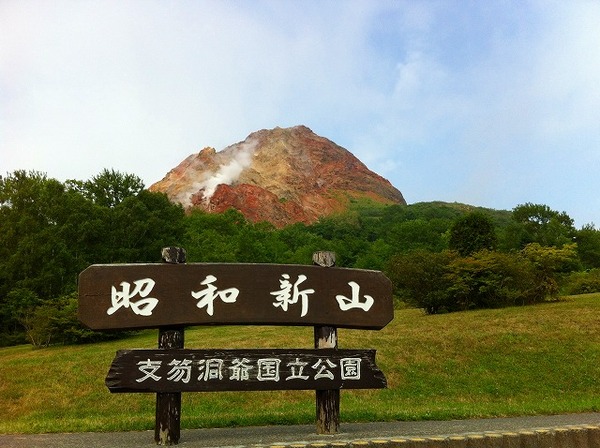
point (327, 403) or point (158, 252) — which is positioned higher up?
point (158, 252)

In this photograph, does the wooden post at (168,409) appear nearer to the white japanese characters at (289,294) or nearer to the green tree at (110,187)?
the white japanese characters at (289,294)

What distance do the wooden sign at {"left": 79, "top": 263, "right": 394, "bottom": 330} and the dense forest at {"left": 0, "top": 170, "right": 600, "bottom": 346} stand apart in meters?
21.1

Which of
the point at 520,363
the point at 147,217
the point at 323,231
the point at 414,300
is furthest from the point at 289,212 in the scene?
the point at 520,363

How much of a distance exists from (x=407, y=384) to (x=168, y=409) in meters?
8.99

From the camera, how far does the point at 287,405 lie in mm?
12141

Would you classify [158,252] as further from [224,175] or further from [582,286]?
[224,175]

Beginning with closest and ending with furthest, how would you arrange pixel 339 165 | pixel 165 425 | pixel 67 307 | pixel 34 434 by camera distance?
pixel 165 425 → pixel 34 434 → pixel 67 307 → pixel 339 165

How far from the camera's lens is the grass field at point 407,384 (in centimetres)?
Result: 954

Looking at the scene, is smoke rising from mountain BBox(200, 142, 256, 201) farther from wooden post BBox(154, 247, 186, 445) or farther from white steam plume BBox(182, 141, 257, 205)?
wooden post BBox(154, 247, 186, 445)

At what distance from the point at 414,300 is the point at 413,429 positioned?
22075 millimetres

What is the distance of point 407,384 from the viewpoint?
1425 cm

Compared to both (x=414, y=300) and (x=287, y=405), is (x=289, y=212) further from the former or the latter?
(x=287, y=405)

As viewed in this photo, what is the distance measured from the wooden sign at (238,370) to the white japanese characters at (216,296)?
1.92 ft

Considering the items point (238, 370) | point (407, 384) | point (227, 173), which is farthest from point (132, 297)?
point (227, 173)
